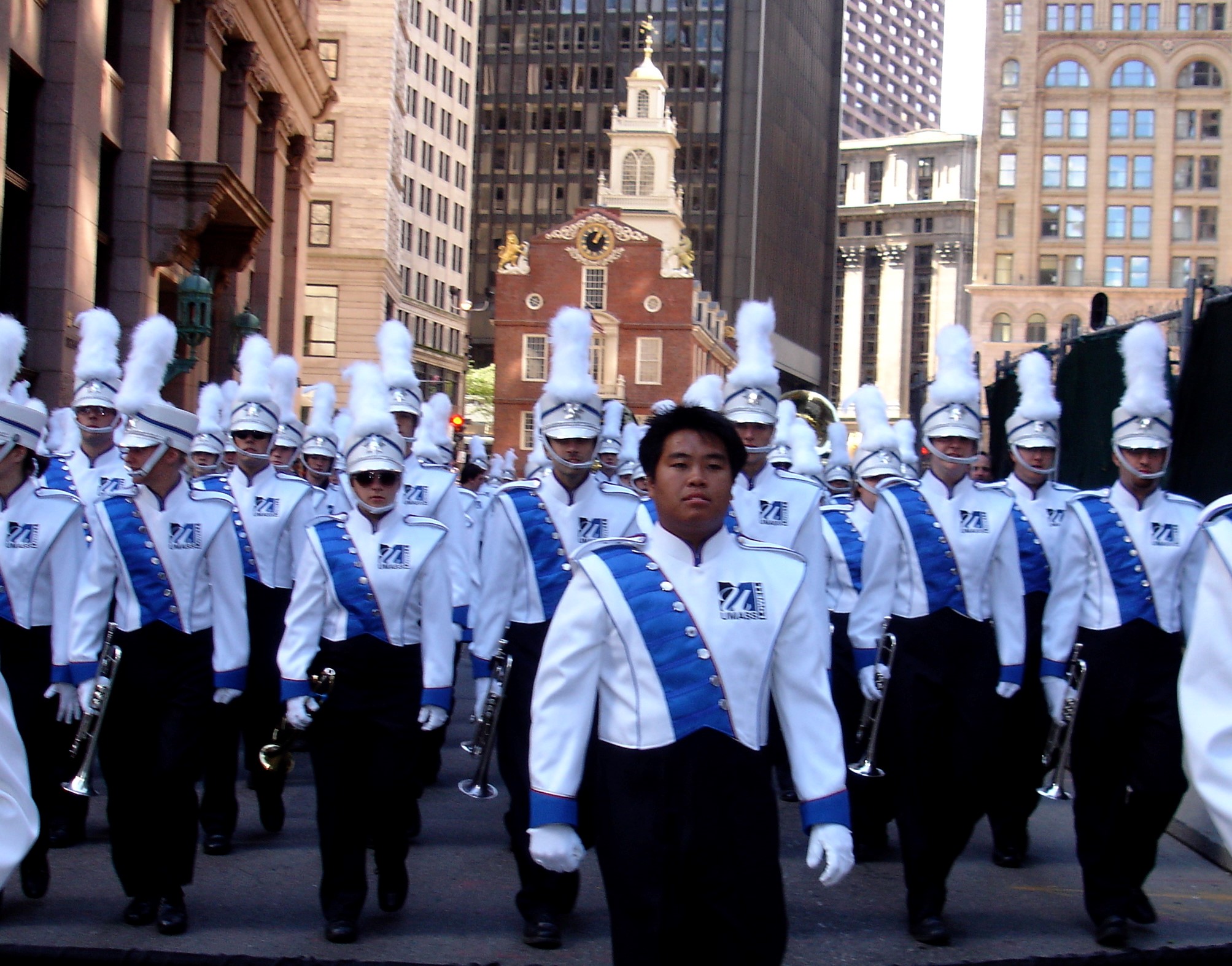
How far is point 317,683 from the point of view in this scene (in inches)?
259

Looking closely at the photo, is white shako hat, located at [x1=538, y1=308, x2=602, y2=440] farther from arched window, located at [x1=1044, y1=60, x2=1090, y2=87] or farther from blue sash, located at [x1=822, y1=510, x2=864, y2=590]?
arched window, located at [x1=1044, y1=60, x2=1090, y2=87]

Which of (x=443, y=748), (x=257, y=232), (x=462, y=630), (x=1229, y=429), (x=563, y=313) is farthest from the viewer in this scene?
(x=257, y=232)

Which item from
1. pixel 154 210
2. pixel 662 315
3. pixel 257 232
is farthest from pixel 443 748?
pixel 662 315

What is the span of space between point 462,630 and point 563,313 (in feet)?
9.29

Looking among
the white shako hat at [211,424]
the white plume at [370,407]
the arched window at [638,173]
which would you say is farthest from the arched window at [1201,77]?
the white plume at [370,407]

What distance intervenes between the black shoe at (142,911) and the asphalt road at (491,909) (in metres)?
0.04

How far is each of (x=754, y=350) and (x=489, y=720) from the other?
2372mm

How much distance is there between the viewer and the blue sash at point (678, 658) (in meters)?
4.14

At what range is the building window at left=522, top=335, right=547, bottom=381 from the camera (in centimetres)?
7462

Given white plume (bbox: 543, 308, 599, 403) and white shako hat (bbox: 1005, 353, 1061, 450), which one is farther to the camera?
white shako hat (bbox: 1005, 353, 1061, 450)

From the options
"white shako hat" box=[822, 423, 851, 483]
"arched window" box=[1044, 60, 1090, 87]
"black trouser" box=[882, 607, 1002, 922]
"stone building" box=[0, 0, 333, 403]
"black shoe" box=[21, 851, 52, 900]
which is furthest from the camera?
"arched window" box=[1044, 60, 1090, 87]

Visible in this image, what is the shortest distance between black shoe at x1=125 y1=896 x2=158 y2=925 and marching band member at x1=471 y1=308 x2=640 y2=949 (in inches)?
62.7

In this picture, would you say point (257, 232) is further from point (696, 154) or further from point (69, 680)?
point (696, 154)

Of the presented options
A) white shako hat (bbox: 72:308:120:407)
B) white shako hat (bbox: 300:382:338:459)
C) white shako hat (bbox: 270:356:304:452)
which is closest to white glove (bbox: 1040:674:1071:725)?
white shako hat (bbox: 72:308:120:407)
